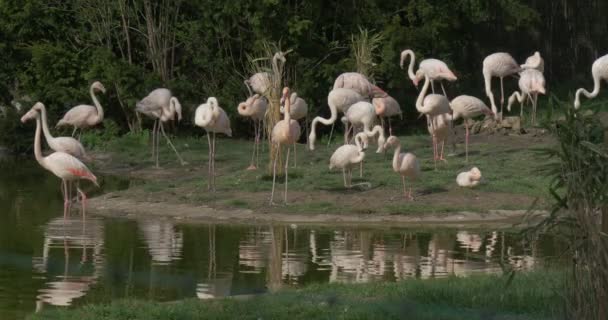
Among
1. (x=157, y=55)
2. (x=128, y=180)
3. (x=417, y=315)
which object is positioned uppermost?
(x=157, y=55)

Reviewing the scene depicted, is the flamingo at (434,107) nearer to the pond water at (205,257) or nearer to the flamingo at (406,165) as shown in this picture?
the flamingo at (406,165)

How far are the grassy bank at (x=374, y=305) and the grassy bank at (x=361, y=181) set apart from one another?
14.5 feet

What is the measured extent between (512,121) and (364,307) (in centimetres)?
1241

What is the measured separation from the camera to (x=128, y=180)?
17547mm

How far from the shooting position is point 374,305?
7.64 metres

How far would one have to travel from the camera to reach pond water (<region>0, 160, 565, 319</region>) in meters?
→ 8.99

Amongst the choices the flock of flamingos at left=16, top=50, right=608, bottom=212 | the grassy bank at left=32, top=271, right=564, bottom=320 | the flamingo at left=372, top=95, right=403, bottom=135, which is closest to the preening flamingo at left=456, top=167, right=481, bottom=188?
the flock of flamingos at left=16, top=50, right=608, bottom=212

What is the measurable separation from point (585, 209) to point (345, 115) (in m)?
10.8

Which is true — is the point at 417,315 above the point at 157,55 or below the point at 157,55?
below

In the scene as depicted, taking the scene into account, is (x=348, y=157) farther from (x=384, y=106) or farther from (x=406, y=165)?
(x=384, y=106)

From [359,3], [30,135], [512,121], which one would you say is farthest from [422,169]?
[30,135]

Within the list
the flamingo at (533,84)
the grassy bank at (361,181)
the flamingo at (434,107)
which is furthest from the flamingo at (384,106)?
the flamingo at (533,84)

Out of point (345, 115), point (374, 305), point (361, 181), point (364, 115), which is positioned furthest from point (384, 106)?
point (374, 305)

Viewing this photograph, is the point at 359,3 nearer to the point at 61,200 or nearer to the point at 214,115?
the point at 214,115
